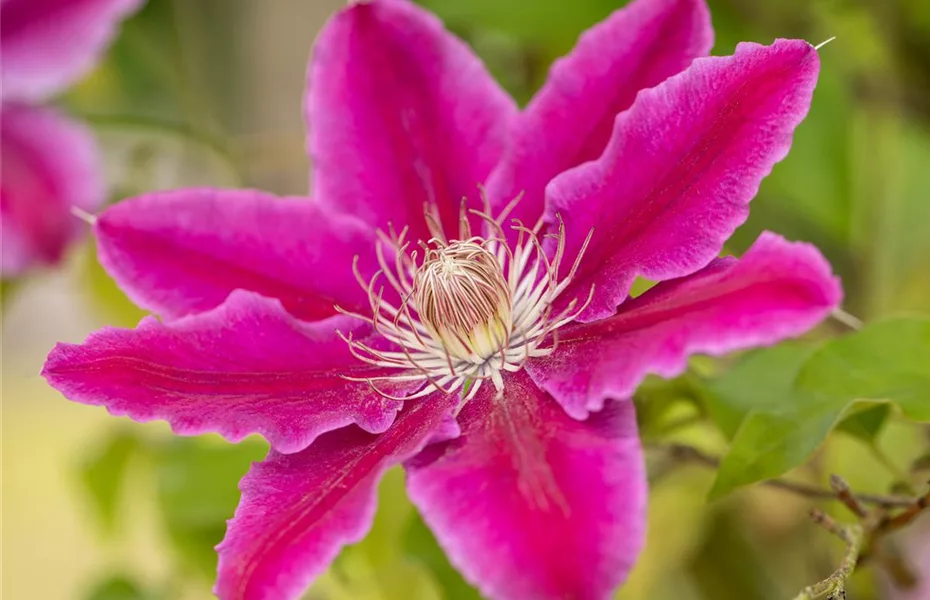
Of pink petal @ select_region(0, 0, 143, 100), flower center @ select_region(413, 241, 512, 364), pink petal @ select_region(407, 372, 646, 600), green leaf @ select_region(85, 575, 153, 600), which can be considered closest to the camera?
pink petal @ select_region(407, 372, 646, 600)

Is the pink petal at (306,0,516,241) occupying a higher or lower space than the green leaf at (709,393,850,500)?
higher

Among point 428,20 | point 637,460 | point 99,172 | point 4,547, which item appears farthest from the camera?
point 4,547

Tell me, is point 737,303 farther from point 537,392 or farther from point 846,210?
point 846,210

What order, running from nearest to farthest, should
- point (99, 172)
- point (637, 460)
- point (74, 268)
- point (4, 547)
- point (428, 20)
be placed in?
point (637, 460) → point (428, 20) → point (99, 172) → point (74, 268) → point (4, 547)

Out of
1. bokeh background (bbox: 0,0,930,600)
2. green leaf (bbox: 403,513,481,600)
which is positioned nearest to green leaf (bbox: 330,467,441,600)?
bokeh background (bbox: 0,0,930,600)

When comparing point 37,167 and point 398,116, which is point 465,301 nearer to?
point 398,116

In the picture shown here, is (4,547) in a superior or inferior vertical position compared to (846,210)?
inferior

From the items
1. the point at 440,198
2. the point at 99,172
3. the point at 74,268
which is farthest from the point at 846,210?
the point at 74,268

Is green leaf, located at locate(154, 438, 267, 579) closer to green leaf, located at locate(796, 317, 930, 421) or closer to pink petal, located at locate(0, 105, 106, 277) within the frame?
pink petal, located at locate(0, 105, 106, 277)
